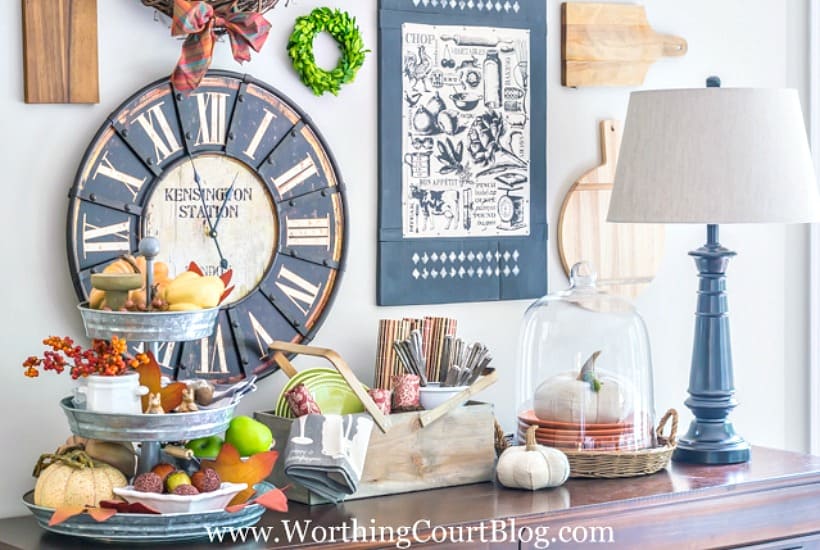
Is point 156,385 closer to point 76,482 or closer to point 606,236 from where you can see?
point 76,482

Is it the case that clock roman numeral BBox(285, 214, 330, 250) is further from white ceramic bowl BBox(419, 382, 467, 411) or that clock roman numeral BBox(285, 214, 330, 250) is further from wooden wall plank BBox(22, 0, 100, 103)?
wooden wall plank BBox(22, 0, 100, 103)

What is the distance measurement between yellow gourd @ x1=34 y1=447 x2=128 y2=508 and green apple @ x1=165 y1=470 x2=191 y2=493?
0.08m

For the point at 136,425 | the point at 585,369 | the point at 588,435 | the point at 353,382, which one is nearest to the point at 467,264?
the point at 585,369

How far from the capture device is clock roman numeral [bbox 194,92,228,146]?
2494 millimetres

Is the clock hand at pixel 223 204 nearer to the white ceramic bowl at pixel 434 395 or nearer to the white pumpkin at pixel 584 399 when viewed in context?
the white ceramic bowl at pixel 434 395

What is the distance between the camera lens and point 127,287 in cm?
212

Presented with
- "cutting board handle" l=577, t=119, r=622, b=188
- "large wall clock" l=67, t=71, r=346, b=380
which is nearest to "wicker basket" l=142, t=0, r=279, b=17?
"large wall clock" l=67, t=71, r=346, b=380

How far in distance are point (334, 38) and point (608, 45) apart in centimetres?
73

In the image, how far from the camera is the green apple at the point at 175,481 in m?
2.12

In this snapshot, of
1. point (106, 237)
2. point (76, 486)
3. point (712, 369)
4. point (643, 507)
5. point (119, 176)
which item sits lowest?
point (643, 507)

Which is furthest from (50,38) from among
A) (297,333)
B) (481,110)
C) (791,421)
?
(791,421)

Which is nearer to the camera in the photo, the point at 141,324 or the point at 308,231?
the point at 141,324

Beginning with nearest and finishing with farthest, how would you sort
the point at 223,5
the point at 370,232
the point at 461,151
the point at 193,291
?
the point at 193,291 → the point at 223,5 → the point at 370,232 → the point at 461,151

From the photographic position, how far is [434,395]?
2.54m
